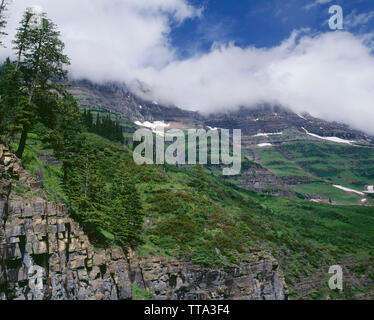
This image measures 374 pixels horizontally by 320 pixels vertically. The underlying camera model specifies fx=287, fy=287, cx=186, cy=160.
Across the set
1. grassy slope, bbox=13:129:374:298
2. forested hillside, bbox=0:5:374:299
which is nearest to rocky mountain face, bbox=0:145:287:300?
forested hillside, bbox=0:5:374:299

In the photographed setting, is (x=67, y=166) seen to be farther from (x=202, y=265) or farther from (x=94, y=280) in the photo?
(x=202, y=265)

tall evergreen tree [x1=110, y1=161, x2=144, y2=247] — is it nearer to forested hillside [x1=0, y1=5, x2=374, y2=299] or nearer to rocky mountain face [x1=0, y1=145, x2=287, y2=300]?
forested hillside [x1=0, y1=5, x2=374, y2=299]

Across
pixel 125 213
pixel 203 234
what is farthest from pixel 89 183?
pixel 203 234

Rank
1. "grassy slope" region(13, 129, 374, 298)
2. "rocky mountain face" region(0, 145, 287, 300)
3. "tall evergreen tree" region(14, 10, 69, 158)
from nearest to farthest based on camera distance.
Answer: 1. "rocky mountain face" region(0, 145, 287, 300)
2. "tall evergreen tree" region(14, 10, 69, 158)
3. "grassy slope" region(13, 129, 374, 298)

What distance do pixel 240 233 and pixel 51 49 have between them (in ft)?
148

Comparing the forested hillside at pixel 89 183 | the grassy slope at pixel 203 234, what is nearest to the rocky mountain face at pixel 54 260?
the forested hillside at pixel 89 183

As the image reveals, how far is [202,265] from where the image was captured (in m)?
43.9

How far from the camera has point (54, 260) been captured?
25438mm

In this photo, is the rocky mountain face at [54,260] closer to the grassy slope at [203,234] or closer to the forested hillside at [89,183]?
the forested hillside at [89,183]

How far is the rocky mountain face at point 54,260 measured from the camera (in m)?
22.4

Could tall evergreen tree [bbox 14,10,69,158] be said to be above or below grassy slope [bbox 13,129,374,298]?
above

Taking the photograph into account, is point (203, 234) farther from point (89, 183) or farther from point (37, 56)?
point (37, 56)

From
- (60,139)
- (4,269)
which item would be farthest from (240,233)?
(4,269)

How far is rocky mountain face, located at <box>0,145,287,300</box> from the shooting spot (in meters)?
22.4
